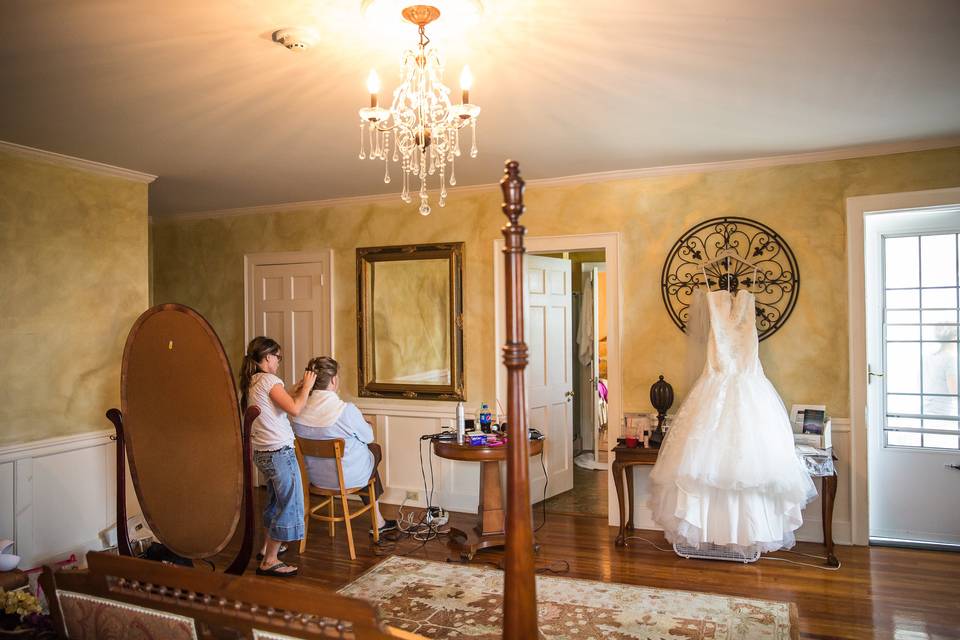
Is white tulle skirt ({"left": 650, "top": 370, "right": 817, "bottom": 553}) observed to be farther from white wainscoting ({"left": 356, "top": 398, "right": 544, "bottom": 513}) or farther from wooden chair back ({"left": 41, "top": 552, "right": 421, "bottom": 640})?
wooden chair back ({"left": 41, "top": 552, "right": 421, "bottom": 640})

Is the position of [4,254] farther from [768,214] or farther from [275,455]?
[768,214]

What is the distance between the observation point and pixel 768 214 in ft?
14.8

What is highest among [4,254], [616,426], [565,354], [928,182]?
[928,182]

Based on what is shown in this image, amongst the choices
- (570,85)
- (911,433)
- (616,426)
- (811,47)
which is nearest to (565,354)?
(616,426)

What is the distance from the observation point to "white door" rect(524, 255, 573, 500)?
18.2ft

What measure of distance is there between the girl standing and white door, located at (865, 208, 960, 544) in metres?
3.55

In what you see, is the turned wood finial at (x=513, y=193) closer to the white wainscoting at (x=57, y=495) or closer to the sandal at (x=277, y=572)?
the sandal at (x=277, y=572)

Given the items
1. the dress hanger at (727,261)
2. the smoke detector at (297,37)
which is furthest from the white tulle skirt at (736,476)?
the smoke detector at (297,37)

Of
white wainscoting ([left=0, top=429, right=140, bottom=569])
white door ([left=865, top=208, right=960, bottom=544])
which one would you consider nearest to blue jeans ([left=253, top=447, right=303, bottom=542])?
white wainscoting ([left=0, top=429, right=140, bottom=569])

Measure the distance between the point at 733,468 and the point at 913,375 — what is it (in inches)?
60.0

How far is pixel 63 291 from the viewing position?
4270 mm

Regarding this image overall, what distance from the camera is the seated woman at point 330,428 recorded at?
14.1 feet

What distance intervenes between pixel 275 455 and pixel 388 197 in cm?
248

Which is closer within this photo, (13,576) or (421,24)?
(421,24)
